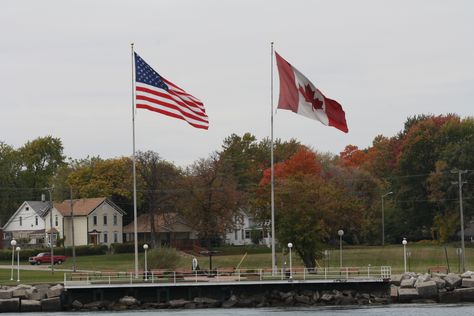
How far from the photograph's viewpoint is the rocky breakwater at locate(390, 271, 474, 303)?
69562 millimetres

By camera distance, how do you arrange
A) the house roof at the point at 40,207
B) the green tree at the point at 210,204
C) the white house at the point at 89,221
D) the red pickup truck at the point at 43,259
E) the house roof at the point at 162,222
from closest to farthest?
the red pickup truck at the point at 43,259
the green tree at the point at 210,204
the house roof at the point at 162,222
the white house at the point at 89,221
the house roof at the point at 40,207

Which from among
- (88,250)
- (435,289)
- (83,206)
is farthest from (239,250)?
(435,289)

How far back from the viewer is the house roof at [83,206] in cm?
14138

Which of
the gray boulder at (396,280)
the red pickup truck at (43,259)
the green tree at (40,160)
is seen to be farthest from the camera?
the green tree at (40,160)

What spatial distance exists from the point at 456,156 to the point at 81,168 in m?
58.9

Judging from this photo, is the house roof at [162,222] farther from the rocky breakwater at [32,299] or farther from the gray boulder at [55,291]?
the gray boulder at [55,291]

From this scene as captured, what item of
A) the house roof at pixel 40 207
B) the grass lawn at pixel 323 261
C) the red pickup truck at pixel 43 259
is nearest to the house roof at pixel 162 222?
the house roof at pixel 40 207

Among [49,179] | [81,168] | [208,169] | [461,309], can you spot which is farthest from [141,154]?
[461,309]

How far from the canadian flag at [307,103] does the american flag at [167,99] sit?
179 inches

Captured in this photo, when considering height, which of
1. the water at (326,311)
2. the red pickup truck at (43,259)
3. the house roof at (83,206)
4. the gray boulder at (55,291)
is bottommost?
the water at (326,311)

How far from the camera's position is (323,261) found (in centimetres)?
10012

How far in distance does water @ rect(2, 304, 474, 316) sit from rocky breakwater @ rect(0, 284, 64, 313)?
1509mm

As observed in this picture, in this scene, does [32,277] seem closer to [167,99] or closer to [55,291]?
[55,291]

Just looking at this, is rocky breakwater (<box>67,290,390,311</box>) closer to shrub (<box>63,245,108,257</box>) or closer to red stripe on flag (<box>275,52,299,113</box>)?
red stripe on flag (<box>275,52,299,113</box>)
